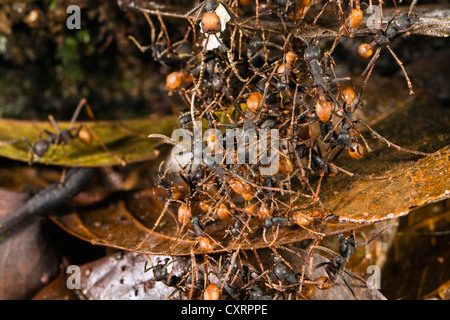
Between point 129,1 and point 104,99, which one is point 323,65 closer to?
point 129,1

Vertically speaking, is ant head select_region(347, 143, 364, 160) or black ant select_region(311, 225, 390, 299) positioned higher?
ant head select_region(347, 143, 364, 160)

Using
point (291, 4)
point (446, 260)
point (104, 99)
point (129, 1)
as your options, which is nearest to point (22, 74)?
point (104, 99)

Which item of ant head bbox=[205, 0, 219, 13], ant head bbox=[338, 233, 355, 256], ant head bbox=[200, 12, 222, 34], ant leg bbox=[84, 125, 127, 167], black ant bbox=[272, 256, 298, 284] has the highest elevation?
ant head bbox=[205, 0, 219, 13]

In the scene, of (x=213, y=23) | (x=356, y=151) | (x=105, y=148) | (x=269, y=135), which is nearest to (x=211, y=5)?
(x=213, y=23)

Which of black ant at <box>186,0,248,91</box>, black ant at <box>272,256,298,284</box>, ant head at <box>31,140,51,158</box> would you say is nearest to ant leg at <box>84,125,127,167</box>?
ant head at <box>31,140,51,158</box>

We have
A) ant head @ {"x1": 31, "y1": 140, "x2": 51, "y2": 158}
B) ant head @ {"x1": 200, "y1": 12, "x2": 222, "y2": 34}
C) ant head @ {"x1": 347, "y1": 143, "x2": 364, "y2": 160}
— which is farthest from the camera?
ant head @ {"x1": 31, "y1": 140, "x2": 51, "y2": 158}

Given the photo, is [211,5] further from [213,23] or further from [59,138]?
[59,138]

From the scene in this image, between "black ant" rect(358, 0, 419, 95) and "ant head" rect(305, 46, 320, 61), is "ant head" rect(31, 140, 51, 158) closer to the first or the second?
"ant head" rect(305, 46, 320, 61)

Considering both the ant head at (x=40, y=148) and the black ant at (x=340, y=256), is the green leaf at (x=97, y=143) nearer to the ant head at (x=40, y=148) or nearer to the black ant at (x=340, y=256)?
the ant head at (x=40, y=148)
